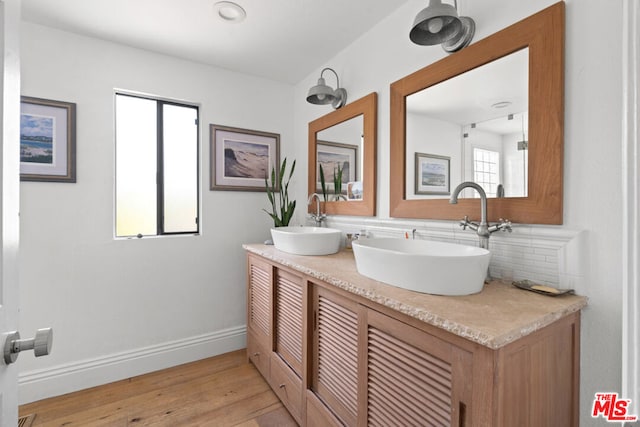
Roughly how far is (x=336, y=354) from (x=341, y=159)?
4.44 feet

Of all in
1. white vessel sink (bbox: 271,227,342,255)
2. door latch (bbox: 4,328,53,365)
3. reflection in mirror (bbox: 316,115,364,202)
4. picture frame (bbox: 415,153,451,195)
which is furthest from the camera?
reflection in mirror (bbox: 316,115,364,202)

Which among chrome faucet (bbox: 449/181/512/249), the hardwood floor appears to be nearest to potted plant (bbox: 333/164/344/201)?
chrome faucet (bbox: 449/181/512/249)

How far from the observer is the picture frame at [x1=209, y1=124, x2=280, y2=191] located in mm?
2438

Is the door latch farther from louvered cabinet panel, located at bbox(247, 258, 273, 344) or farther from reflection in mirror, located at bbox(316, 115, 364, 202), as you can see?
reflection in mirror, located at bbox(316, 115, 364, 202)

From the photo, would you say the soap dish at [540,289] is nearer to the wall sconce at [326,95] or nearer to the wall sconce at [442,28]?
the wall sconce at [442,28]

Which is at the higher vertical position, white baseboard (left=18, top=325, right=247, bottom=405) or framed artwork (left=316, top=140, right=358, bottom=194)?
framed artwork (left=316, top=140, right=358, bottom=194)

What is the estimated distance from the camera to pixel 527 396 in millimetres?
795

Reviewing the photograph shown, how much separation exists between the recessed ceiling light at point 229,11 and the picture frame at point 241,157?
84 centimetres

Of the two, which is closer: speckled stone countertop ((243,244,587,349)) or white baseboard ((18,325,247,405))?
speckled stone countertop ((243,244,587,349))

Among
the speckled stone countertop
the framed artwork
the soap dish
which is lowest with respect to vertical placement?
the speckled stone countertop

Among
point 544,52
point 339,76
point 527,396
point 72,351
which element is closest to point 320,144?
point 339,76

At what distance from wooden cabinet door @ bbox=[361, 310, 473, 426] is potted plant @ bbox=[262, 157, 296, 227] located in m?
1.53

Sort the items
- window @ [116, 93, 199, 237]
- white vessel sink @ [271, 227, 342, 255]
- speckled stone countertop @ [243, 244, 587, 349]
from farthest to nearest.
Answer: window @ [116, 93, 199, 237], white vessel sink @ [271, 227, 342, 255], speckled stone countertop @ [243, 244, 587, 349]

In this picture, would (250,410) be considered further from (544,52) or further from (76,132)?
(544,52)
